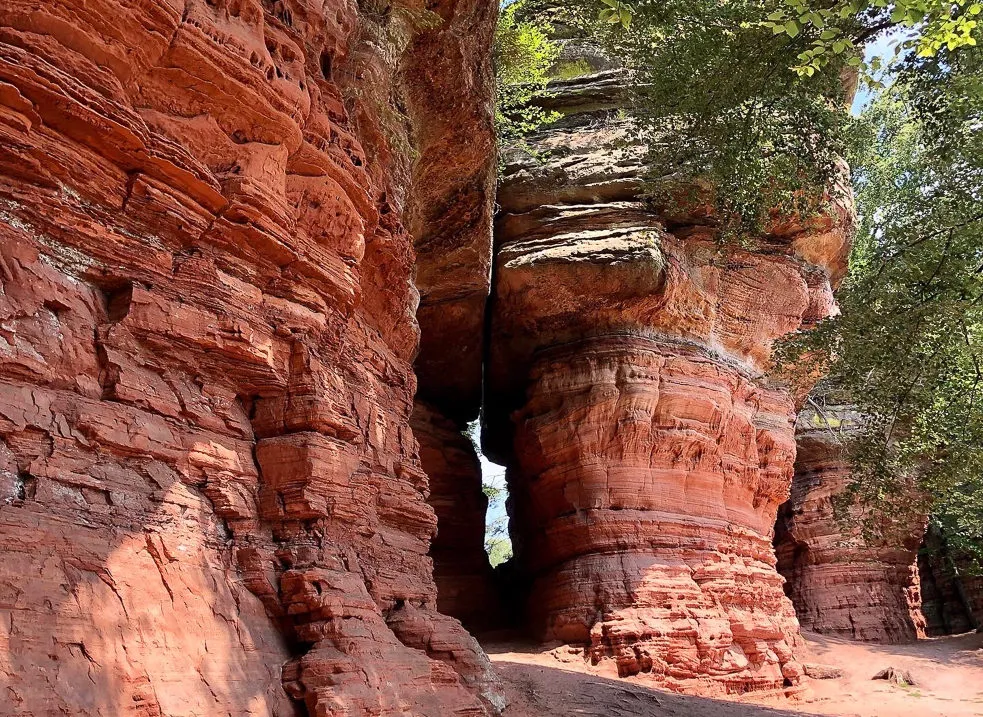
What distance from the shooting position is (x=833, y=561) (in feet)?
79.1

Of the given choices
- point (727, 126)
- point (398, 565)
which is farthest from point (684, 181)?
point (398, 565)

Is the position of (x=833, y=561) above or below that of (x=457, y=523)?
below

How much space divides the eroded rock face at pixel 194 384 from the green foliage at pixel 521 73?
787cm

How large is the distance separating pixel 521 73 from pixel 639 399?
781cm

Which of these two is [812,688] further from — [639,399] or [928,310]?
[928,310]

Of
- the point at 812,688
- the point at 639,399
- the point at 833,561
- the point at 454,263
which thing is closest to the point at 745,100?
the point at 454,263

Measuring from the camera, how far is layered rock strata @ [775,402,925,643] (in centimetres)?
2344

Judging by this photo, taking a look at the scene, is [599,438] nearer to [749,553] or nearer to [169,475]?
[749,553]

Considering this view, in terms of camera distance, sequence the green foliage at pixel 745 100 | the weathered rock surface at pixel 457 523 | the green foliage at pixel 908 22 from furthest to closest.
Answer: the weathered rock surface at pixel 457 523
the green foliage at pixel 745 100
the green foliage at pixel 908 22

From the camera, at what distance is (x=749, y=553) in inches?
719

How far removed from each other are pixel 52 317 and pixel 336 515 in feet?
10.2

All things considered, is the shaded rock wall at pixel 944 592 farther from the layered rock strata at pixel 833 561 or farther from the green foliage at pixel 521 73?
the green foliage at pixel 521 73

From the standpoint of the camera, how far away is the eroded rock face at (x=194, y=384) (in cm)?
519

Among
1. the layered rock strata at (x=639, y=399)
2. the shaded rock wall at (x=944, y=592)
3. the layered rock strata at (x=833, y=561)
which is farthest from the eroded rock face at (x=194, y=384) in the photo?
the shaded rock wall at (x=944, y=592)
